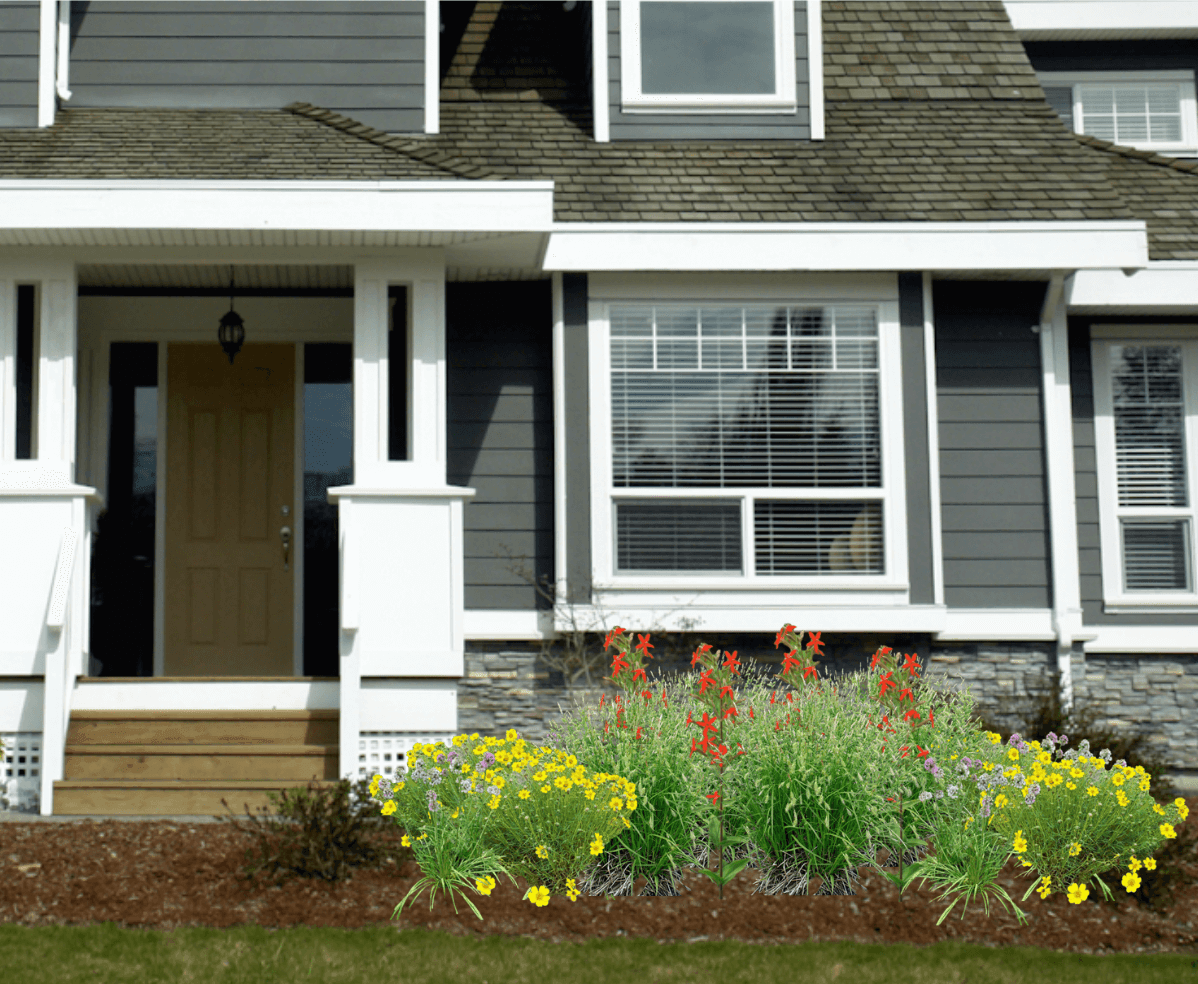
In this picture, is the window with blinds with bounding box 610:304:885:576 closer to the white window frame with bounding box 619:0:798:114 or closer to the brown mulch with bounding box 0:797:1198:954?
the white window frame with bounding box 619:0:798:114

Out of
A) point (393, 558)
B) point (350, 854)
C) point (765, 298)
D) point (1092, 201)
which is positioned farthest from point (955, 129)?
point (350, 854)

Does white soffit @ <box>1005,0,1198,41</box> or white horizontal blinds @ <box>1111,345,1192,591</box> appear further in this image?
white soffit @ <box>1005,0,1198,41</box>

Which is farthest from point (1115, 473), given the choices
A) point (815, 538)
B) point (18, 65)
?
point (18, 65)

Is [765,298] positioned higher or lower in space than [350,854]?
higher

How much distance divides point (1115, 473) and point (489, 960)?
18.2 feet

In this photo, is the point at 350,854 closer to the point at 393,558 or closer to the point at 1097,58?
the point at 393,558

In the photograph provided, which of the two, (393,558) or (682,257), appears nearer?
(393,558)

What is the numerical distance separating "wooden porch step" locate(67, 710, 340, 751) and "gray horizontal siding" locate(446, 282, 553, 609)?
1.35 meters

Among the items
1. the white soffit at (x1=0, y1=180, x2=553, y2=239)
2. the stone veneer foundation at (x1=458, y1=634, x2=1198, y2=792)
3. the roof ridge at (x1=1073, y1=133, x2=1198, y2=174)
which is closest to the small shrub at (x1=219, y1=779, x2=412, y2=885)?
the stone veneer foundation at (x1=458, y1=634, x2=1198, y2=792)

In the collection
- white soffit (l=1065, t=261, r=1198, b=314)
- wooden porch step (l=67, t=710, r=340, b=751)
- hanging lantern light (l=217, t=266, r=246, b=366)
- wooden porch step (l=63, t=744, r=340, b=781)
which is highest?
white soffit (l=1065, t=261, r=1198, b=314)

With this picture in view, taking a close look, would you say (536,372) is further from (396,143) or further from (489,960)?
(489,960)

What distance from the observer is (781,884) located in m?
4.15

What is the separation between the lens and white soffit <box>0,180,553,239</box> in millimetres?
5848

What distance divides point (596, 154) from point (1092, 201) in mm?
3003
